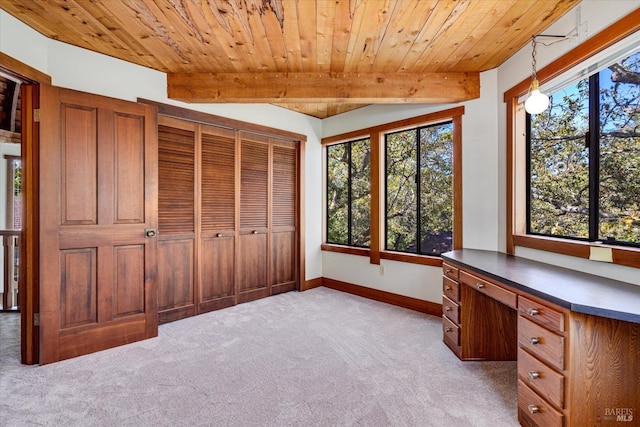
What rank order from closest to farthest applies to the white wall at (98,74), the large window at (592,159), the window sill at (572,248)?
the window sill at (572,248)
the large window at (592,159)
the white wall at (98,74)

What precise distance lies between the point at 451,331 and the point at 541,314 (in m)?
1.16

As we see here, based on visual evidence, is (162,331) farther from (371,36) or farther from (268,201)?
(371,36)

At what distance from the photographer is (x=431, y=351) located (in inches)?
106

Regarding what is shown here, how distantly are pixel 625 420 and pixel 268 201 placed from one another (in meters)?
3.74

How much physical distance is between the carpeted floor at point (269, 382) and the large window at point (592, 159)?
48.0 inches

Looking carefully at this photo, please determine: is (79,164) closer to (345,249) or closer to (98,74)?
(98,74)

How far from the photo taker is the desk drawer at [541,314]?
4.98ft

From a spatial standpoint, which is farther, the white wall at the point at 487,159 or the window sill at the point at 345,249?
the window sill at the point at 345,249

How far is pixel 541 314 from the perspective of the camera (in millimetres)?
1633

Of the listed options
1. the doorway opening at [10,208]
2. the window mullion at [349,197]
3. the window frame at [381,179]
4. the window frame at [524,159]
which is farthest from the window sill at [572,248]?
the doorway opening at [10,208]

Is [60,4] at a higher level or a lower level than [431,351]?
higher

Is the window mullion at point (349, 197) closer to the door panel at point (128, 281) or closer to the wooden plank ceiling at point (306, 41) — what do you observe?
the wooden plank ceiling at point (306, 41)

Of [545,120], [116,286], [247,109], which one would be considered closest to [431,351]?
[545,120]

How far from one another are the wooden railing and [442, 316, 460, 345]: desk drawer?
483 cm
